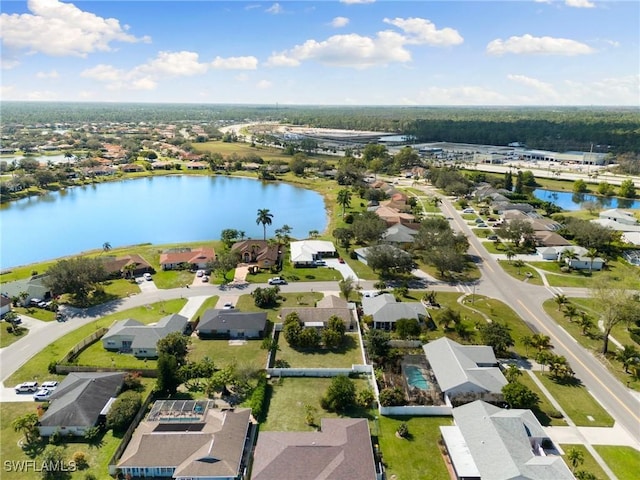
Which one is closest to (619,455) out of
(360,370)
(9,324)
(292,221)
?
(360,370)

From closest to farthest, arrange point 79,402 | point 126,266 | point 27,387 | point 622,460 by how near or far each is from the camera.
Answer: point 622,460
point 79,402
point 27,387
point 126,266

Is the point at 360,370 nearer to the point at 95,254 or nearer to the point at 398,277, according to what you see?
the point at 398,277

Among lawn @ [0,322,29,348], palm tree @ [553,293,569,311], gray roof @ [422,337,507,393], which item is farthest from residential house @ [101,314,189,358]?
palm tree @ [553,293,569,311]

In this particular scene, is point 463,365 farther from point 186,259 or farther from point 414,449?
point 186,259

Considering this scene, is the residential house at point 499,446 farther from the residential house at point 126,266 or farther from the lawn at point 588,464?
the residential house at point 126,266

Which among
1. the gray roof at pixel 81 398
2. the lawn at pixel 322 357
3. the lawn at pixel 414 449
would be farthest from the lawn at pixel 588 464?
the gray roof at pixel 81 398

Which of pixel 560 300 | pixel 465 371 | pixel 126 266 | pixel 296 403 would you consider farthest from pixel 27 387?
pixel 560 300
